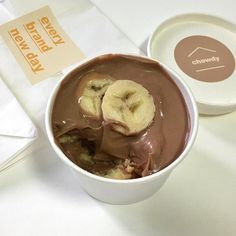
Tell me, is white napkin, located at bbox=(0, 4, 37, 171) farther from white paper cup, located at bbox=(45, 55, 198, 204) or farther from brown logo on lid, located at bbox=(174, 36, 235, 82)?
brown logo on lid, located at bbox=(174, 36, 235, 82)

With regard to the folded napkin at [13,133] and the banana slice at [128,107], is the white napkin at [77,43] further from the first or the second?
the banana slice at [128,107]

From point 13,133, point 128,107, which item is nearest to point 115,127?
point 128,107

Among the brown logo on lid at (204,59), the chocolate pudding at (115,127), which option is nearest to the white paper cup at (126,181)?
the chocolate pudding at (115,127)

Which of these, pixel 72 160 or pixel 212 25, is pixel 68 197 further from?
pixel 212 25

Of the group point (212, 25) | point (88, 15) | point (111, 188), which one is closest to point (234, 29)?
point (212, 25)

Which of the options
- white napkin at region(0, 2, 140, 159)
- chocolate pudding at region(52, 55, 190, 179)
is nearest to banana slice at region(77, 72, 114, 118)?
chocolate pudding at region(52, 55, 190, 179)

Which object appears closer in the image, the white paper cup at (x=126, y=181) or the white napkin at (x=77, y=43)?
the white paper cup at (x=126, y=181)
